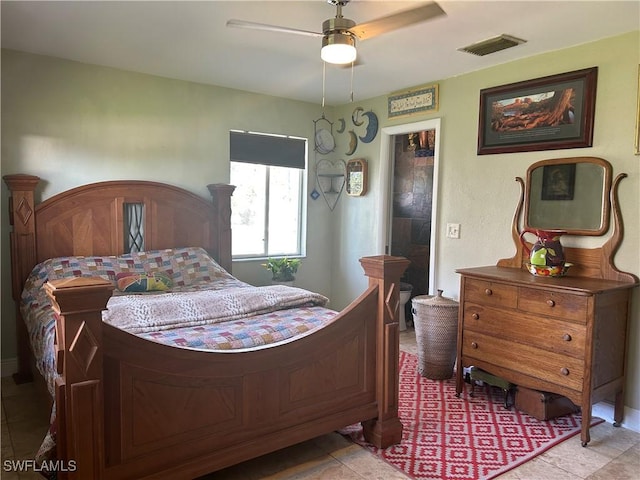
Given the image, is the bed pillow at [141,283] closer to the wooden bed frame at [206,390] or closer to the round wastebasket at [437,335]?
the wooden bed frame at [206,390]

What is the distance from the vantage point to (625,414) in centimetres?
283

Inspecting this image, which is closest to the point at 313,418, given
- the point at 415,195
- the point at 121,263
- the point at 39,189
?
the point at 121,263

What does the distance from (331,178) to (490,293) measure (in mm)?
2481

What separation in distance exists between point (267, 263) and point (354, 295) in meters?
0.99

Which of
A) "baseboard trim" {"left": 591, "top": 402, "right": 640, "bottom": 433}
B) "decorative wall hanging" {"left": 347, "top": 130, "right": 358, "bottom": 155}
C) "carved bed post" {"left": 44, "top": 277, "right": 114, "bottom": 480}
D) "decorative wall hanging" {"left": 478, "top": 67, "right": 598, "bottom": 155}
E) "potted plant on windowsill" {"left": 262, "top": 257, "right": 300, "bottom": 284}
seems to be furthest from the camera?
"decorative wall hanging" {"left": 347, "top": 130, "right": 358, "bottom": 155}

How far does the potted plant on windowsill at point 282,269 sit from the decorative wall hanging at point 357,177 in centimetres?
96

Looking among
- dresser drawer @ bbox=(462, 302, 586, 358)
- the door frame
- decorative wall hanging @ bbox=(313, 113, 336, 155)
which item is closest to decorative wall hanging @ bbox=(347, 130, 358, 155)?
decorative wall hanging @ bbox=(313, 113, 336, 155)

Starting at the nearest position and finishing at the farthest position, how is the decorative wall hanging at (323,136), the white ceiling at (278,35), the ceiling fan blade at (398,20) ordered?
1. the ceiling fan blade at (398,20)
2. the white ceiling at (278,35)
3. the decorative wall hanging at (323,136)

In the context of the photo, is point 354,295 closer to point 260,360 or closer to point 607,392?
point 607,392

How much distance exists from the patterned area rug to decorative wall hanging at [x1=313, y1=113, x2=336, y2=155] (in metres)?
2.63

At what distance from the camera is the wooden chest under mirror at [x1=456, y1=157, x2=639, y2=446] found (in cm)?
257

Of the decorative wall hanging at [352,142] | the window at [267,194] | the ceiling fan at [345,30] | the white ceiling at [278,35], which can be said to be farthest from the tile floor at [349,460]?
the decorative wall hanging at [352,142]

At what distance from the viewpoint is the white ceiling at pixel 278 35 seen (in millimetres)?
2518

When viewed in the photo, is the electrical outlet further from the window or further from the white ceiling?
the window
